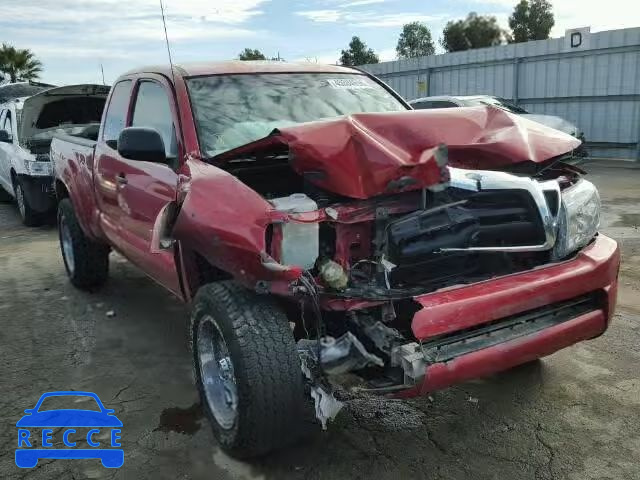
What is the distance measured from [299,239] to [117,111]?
2.76m

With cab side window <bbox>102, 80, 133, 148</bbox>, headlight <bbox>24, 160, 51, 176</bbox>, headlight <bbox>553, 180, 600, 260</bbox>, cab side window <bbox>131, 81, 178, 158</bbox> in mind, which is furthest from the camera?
headlight <bbox>24, 160, 51, 176</bbox>

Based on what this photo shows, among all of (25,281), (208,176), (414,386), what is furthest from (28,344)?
(414,386)

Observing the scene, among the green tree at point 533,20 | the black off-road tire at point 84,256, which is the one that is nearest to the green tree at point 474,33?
the green tree at point 533,20

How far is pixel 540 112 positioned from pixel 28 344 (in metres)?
14.4

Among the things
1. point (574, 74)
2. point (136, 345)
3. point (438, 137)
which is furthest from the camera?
point (574, 74)

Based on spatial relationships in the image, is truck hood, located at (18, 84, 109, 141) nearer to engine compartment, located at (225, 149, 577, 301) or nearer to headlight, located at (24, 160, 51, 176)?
headlight, located at (24, 160, 51, 176)

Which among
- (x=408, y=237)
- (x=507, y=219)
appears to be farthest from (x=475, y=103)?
(x=408, y=237)

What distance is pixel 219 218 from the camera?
8.72 feet

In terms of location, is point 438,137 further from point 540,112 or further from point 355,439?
point 540,112

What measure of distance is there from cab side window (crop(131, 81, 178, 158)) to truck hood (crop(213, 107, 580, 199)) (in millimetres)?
566

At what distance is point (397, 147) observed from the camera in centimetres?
273

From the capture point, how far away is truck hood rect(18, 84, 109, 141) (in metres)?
9.02

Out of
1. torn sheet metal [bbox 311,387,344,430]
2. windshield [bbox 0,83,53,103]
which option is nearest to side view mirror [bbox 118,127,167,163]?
torn sheet metal [bbox 311,387,344,430]

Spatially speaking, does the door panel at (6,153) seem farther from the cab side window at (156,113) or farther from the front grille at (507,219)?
the front grille at (507,219)
